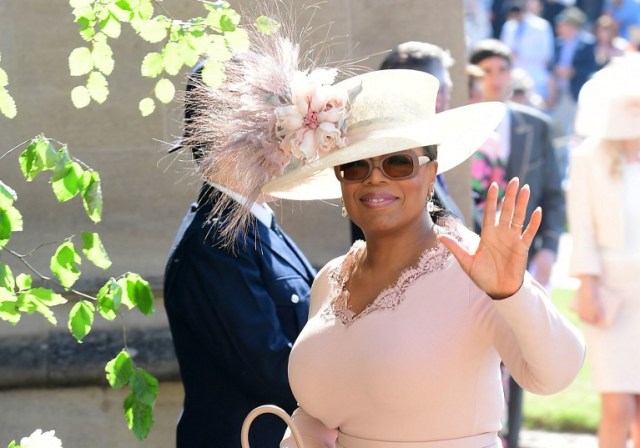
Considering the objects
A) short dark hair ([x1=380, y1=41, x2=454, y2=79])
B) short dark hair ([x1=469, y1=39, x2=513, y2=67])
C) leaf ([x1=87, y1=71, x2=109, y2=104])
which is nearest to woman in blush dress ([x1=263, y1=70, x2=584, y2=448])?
leaf ([x1=87, y1=71, x2=109, y2=104])

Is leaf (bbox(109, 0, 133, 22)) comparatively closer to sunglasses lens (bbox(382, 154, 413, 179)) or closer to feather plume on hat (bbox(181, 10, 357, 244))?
feather plume on hat (bbox(181, 10, 357, 244))

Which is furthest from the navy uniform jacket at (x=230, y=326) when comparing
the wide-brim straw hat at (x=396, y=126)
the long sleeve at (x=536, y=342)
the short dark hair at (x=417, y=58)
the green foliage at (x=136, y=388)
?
the short dark hair at (x=417, y=58)

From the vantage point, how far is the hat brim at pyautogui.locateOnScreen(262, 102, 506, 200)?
298 cm

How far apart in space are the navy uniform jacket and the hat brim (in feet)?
1.30

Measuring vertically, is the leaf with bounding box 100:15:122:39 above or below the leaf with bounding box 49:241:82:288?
above

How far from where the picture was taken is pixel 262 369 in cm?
362

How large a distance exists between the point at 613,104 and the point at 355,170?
9.17 ft

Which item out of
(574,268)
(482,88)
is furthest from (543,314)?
(482,88)

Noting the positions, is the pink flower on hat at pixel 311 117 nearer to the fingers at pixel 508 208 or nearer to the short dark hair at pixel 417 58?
the fingers at pixel 508 208

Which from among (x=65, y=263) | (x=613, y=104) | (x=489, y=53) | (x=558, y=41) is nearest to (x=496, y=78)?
(x=489, y=53)

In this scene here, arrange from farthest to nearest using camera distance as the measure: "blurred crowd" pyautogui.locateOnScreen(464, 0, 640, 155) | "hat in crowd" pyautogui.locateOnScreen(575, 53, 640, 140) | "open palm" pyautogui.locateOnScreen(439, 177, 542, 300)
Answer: "blurred crowd" pyautogui.locateOnScreen(464, 0, 640, 155), "hat in crowd" pyautogui.locateOnScreen(575, 53, 640, 140), "open palm" pyautogui.locateOnScreen(439, 177, 542, 300)

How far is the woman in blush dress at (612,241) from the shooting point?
557cm

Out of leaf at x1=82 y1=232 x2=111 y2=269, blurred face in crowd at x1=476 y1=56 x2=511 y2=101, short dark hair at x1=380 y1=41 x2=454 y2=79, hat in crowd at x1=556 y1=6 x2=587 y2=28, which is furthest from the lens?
hat in crowd at x1=556 y1=6 x2=587 y2=28

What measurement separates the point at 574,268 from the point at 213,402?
241 cm
